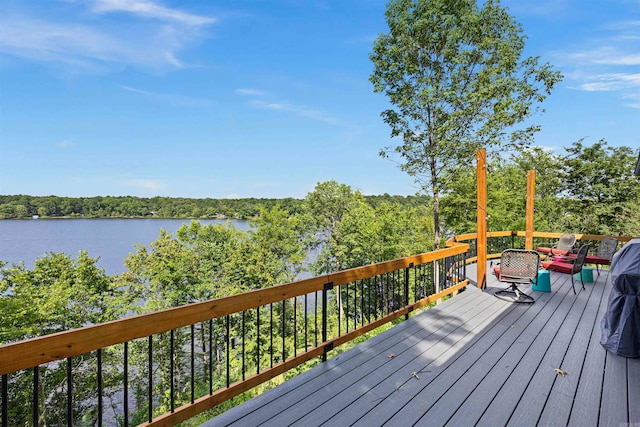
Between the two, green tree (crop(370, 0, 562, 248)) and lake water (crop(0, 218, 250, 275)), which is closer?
green tree (crop(370, 0, 562, 248))

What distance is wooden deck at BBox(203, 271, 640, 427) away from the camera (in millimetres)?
1973

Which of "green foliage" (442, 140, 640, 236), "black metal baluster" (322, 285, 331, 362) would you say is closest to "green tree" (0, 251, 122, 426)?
"black metal baluster" (322, 285, 331, 362)

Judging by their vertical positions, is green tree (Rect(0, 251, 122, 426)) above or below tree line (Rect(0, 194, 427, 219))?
below

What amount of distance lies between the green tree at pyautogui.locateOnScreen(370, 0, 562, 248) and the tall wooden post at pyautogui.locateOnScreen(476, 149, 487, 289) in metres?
4.54

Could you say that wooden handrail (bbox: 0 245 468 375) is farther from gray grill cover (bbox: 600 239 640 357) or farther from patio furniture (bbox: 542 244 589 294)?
patio furniture (bbox: 542 244 589 294)

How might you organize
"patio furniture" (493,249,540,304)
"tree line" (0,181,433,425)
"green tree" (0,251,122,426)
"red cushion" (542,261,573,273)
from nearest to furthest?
"patio furniture" (493,249,540,304) → "red cushion" (542,261,573,273) → "green tree" (0,251,122,426) → "tree line" (0,181,433,425)

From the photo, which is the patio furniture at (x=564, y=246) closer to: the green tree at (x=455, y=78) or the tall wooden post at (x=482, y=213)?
the tall wooden post at (x=482, y=213)

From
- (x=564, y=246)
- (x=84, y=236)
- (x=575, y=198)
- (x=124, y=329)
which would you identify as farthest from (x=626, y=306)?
(x=84, y=236)

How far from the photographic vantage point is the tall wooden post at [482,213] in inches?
198

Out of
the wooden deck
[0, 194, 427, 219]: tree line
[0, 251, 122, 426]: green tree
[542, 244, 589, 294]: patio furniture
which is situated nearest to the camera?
the wooden deck

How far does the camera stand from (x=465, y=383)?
7.81ft

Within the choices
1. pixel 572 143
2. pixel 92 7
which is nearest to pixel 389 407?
pixel 92 7

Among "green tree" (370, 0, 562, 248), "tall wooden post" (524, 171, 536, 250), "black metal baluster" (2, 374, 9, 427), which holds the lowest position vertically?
"black metal baluster" (2, 374, 9, 427)

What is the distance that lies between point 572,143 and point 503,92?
14.0 metres
